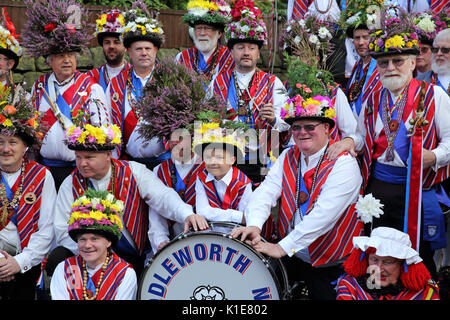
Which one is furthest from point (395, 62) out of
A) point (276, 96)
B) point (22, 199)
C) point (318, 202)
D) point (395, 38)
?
point (22, 199)

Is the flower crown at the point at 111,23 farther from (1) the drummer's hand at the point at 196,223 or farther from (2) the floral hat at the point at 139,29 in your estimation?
(1) the drummer's hand at the point at 196,223

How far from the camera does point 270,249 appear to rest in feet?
17.8

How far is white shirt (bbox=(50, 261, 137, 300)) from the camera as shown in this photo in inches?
213

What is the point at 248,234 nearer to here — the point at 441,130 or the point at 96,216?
the point at 96,216

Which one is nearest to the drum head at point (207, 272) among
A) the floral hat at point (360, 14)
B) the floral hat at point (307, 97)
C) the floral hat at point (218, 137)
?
the floral hat at point (218, 137)

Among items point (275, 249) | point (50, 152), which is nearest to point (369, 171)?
point (275, 249)

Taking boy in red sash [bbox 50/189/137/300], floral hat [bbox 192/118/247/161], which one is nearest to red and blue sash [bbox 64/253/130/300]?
boy in red sash [bbox 50/189/137/300]

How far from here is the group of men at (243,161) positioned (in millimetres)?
5727

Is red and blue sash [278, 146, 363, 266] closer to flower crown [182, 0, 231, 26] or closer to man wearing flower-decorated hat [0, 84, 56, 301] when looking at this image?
man wearing flower-decorated hat [0, 84, 56, 301]

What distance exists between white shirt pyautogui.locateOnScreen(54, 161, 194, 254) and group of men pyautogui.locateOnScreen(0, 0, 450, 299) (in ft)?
0.04

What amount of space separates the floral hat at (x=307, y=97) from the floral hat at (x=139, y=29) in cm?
197

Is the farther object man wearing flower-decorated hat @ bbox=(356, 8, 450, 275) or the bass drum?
man wearing flower-decorated hat @ bbox=(356, 8, 450, 275)

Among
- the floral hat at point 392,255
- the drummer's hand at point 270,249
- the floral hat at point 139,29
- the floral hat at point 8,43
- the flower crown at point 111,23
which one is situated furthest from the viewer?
the flower crown at point 111,23

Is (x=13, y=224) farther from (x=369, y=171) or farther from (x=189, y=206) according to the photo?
(x=369, y=171)
